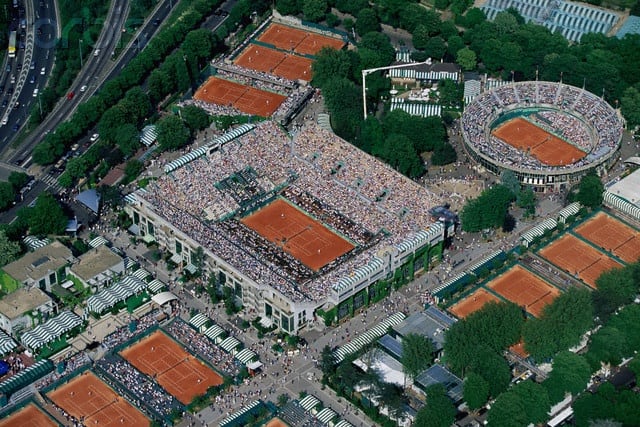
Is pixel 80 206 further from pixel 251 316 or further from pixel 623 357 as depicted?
pixel 623 357

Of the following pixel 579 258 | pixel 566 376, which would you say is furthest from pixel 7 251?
pixel 579 258

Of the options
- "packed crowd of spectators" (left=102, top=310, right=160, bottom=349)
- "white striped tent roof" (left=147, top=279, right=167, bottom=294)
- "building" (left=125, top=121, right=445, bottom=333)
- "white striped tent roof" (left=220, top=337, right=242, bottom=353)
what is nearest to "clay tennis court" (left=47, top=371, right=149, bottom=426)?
"packed crowd of spectators" (left=102, top=310, right=160, bottom=349)

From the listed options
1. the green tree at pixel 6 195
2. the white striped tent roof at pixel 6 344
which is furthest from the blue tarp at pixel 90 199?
the white striped tent roof at pixel 6 344

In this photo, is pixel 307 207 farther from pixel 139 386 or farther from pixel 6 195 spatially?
pixel 6 195

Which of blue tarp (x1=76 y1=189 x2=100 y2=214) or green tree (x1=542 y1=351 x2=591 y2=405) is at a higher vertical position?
blue tarp (x1=76 y1=189 x2=100 y2=214)

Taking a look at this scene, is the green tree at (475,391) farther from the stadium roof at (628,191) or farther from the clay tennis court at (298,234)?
the stadium roof at (628,191)

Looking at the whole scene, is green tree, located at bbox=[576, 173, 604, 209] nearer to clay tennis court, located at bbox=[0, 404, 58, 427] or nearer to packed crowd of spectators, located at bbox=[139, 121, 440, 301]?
packed crowd of spectators, located at bbox=[139, 121, 440, 301]

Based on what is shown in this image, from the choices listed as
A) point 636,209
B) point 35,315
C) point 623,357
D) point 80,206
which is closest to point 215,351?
point 35,315
